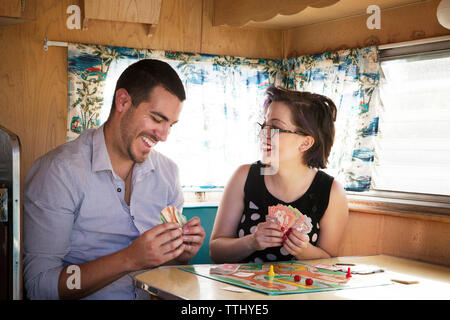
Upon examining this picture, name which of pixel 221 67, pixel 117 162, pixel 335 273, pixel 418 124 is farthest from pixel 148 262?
pixel 221 67

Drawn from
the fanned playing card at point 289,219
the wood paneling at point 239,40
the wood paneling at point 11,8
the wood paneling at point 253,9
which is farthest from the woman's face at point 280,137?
the wood paneling at point 239,40

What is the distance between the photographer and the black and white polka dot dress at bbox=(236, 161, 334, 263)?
112 inches

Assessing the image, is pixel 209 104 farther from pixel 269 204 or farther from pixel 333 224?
pixel 333 224

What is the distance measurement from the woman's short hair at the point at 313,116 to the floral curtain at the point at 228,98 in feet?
3.83

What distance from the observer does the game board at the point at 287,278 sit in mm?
2061

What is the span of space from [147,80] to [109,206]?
0.57 m

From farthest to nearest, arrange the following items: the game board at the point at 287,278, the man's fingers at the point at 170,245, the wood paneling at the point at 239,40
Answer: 1. the wood paneling at the point at 239,40
2. the man's fingers at the point at 170,245
3. the game board at the point at 287,278

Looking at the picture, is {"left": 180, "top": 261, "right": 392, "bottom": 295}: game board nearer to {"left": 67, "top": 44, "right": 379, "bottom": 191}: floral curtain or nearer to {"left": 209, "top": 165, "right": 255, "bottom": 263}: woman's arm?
{"left": 209, "top": 165, "right": 255, "bottom": 263}: woman's arm

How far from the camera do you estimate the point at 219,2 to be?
14.9 ft

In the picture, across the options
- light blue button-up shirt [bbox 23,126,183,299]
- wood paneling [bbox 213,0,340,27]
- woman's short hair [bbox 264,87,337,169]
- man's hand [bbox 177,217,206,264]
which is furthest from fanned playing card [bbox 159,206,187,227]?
wood paneling [bbox 213,0,340,27]

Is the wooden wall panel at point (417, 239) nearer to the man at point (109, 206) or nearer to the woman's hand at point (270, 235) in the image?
the woman's hand at point (270, 235)
